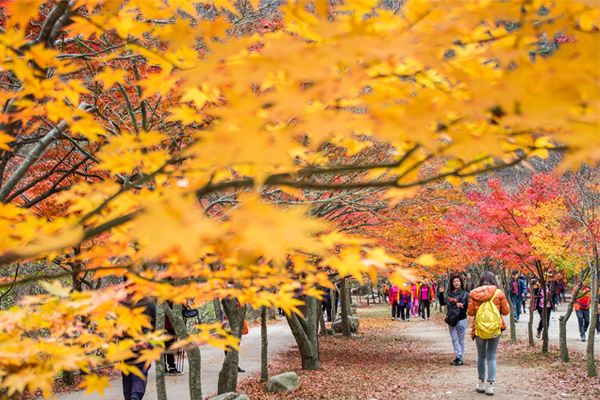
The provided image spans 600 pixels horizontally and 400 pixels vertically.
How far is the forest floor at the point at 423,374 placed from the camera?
7.71 m

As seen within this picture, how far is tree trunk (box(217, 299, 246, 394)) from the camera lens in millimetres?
7003

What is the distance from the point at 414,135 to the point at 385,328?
778 inches

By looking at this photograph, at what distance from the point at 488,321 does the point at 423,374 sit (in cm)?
333

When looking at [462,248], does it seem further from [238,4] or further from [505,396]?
[238,4]

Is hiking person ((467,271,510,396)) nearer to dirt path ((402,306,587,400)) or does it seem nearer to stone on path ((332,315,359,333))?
dirt path ((402,306,587,400))

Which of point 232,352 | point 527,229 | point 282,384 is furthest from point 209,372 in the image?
point 527,229

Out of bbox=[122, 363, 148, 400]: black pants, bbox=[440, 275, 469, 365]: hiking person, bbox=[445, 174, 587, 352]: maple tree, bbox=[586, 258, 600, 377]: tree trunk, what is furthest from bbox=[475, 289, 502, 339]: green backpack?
bbox=[122, 363, 148, 400]: black pants

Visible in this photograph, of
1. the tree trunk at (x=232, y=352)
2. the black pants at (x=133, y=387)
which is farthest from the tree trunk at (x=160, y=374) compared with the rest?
the tree trunk at (x=232, y=352)

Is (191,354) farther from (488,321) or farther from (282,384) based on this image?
(488,321)

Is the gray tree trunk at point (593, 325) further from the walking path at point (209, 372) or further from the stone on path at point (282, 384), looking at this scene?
the walking path at point (209, 372)

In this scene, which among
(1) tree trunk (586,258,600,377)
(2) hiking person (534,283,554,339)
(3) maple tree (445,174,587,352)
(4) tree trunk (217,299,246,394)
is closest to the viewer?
(4) tree trunk (217,299,246,394)

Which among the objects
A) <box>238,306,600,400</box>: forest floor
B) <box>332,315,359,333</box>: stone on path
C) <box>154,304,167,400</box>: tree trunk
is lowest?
<box>332,315,359,333</box>: stone on path

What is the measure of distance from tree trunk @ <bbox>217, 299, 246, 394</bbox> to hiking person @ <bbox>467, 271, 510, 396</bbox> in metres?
3.29

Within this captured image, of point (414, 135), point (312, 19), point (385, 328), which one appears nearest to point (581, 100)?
point (414, 135)
